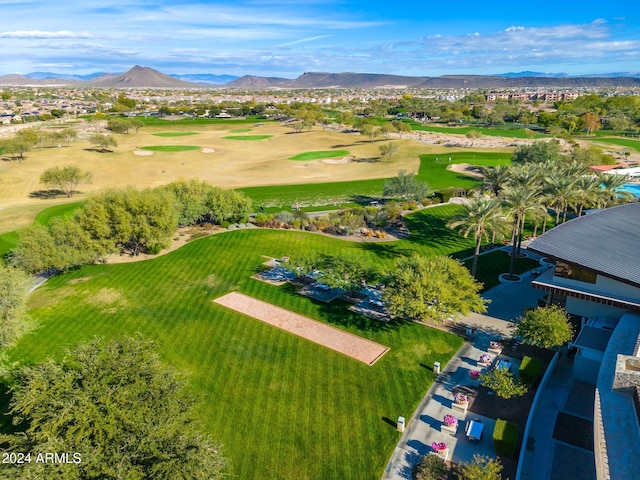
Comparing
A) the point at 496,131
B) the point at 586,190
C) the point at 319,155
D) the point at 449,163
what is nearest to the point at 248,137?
the point at 319,155

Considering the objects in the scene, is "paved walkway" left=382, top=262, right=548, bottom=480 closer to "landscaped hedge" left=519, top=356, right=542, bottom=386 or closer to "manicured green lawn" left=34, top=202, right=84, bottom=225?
"landscaped hedge" left=519, top=356, right=542, bottom=386

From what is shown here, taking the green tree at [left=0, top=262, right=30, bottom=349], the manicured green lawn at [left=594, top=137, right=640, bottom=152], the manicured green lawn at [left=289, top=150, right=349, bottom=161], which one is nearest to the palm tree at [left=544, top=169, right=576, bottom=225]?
the green tree at [left=0, top=262, right=30, bottom=349]

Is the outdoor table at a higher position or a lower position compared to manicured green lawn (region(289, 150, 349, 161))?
lower

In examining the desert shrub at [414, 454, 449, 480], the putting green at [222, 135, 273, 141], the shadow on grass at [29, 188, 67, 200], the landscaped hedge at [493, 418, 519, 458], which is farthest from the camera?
the putting green at [222, 135, 273, 141]

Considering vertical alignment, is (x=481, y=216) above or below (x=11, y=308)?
above

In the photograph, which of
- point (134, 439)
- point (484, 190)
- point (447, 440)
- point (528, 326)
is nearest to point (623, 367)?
point (528, 326)

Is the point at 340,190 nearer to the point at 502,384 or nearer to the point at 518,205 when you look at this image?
the point at 518,205

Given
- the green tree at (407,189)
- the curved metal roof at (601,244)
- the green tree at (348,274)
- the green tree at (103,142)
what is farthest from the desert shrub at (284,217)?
the green tree at (103,142)
